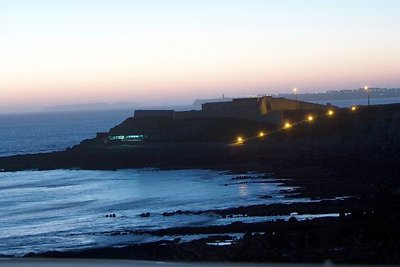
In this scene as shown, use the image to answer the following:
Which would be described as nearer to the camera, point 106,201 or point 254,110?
point 106,201

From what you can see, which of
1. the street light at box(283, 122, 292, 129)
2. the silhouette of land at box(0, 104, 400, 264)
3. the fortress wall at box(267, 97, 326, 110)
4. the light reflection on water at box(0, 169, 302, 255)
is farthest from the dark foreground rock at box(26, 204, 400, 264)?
the fortress wall at box(267, 97, 326, 110)

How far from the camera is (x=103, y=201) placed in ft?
99.3

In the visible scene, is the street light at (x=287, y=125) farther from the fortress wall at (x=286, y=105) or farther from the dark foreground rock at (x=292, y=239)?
the dark foreground rock at (x=292, y=239)

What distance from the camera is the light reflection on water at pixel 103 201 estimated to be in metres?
20.5

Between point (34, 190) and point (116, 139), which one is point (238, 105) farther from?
point (34, 190)

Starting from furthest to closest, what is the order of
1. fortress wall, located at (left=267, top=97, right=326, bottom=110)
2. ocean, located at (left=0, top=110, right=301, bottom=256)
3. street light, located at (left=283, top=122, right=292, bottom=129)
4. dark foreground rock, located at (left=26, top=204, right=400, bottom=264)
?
1. fortress wall, located at (left=267, top=97, right=326, bottom=110)
2. street light, located at (left=283, top=122, right=292, bottom=129)
3. ocean, located at (left=0, top=110, right=301, bottom=256)
4. dark foreground rock, located at (left=26, top=204, right=400, bottom=264)

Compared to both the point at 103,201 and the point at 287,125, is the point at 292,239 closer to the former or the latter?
the point at 103,201

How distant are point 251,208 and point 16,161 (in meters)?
31.6

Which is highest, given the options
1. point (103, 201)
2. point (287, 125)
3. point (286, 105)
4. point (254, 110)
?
point (286, 105)

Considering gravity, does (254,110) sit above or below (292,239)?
above

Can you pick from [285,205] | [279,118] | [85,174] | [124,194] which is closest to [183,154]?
[85,174]

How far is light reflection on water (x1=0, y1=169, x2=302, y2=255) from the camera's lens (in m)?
20.5

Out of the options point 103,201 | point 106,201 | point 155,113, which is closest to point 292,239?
point 106,201

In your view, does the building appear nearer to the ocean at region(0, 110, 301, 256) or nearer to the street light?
the street light
